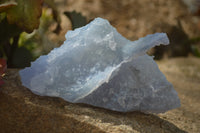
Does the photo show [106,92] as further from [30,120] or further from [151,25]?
[151,25]

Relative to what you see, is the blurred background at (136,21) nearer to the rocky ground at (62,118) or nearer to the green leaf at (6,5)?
the green leaf at (6,5)

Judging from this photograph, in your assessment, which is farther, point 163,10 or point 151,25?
point 163,10

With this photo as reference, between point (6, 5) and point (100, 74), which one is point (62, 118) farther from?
point (6, 5)

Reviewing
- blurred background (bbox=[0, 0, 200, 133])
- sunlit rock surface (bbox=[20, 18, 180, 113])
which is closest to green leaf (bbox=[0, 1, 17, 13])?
blurred background (bbox=[0, 0, 200, 133])

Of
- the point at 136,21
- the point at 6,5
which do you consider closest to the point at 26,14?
the point at 6,5

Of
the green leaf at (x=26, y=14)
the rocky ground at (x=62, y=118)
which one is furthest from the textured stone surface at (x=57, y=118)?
the green leaf at (x=26, y=14)

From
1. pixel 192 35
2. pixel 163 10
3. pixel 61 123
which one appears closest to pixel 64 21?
pixel 163 10
